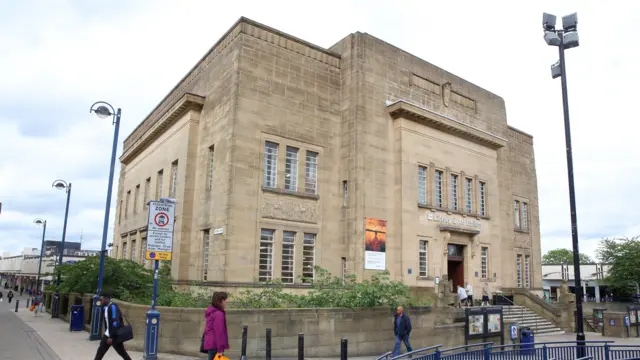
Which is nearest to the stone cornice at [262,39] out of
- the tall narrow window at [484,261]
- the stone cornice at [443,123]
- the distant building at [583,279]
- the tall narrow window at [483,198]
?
the stone cornice at [443,123]

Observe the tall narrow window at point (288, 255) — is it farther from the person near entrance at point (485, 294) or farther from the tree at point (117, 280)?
the person near entrance at point (485, 294)

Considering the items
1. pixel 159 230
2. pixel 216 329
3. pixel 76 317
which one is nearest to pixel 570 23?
pixel 159 230

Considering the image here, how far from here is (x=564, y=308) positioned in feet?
95.1

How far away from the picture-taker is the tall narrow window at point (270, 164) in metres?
24.4

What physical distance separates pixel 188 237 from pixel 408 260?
1145cm

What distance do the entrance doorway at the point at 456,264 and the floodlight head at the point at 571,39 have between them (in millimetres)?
16077

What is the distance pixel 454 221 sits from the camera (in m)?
29.4

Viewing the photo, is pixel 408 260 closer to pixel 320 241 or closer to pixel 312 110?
pixel 320 241

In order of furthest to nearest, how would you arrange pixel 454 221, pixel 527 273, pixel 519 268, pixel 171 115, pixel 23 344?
pixel 527 273 < pixel 519 268 < pixel 454 221 < pixel 171 115 < pixel 23 344

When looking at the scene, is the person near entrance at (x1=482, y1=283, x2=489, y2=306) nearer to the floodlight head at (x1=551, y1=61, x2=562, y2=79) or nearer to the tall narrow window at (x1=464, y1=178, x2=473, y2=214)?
the tall narrow window at (x1=464, y1=178, x2=473, y2=214)

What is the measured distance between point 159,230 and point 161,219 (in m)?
0.29

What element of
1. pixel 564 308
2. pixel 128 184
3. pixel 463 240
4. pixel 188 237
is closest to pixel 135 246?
pixel 128 184

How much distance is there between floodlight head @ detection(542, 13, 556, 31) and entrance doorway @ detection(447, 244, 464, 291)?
1635 cm

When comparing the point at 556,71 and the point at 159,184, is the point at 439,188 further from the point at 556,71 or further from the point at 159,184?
the point at 159,184
